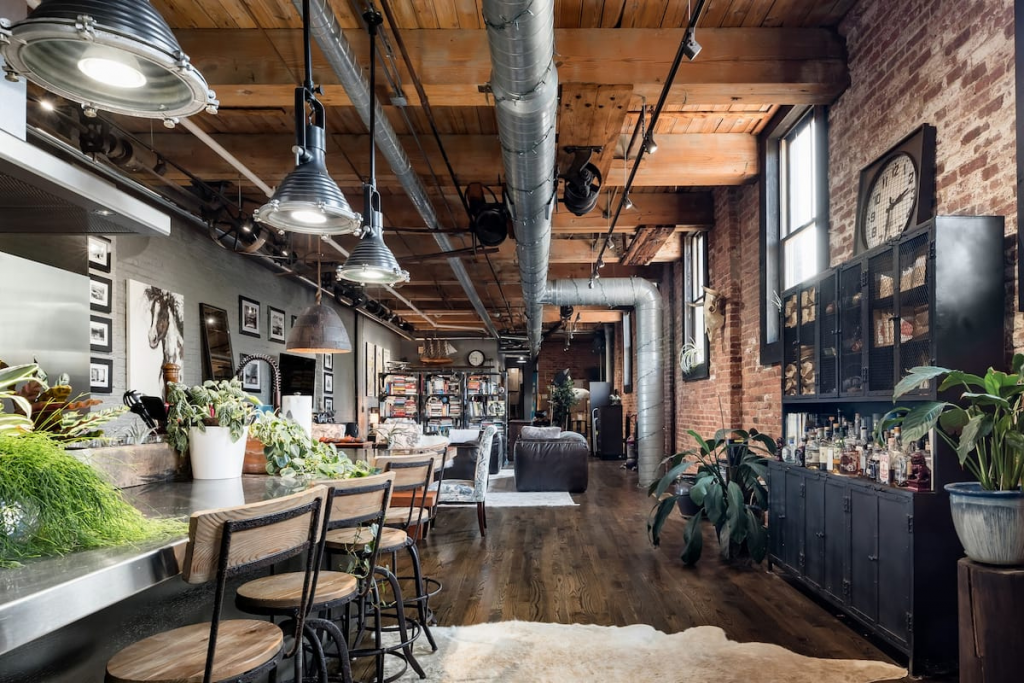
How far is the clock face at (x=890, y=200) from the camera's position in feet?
12.5

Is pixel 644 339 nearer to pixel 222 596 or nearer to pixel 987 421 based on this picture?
pixel 987 421

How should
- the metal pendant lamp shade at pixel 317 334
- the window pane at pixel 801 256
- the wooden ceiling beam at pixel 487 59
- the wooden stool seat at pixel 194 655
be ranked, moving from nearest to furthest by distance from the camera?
1. the wooden stool seat at pixel 194 655
2. the wooden ceiling beam at pixel 487 59
3. the window pane at pixel 801 256
4. the metal pendant lamp shade at pixel 317 334

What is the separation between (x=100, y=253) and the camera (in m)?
5.30

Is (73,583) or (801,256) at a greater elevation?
(801,256)

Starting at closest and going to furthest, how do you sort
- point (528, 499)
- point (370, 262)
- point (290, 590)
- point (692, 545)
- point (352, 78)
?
point (290, 590), point (352, 78), point (370, 262), point (692, 545), point (528, 499)

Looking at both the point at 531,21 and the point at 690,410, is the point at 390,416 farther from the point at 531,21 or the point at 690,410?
the point at 531,21

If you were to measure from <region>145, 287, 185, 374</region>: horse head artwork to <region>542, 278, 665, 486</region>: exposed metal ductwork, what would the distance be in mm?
4932

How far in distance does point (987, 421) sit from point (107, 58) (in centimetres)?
311

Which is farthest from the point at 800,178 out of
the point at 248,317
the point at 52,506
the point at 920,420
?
the point at 248,317

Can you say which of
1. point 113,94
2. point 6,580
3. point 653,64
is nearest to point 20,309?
point 113,94

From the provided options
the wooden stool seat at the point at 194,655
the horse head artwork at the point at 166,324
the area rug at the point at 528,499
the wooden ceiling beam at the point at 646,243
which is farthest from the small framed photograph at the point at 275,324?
the wooden stool seat at the point at 194,655

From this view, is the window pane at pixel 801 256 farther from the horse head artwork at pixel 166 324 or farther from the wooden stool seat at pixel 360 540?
the horse head artwork at pixel 166 324

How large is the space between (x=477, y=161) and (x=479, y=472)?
279 cm

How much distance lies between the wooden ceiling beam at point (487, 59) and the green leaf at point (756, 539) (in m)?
3.08
